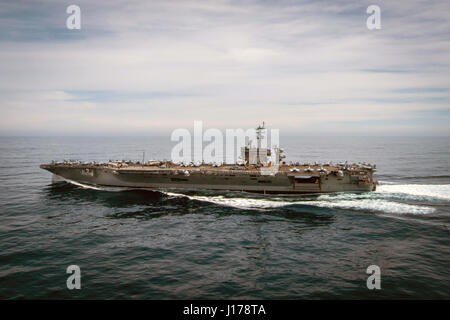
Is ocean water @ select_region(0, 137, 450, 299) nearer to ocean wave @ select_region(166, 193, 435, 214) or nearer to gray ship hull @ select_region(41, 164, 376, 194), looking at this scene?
ocean wave @ select_region(166, 193, 435, 214)

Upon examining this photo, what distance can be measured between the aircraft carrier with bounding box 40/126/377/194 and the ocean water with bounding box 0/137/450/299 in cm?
210

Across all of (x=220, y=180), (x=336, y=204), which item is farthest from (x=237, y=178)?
(x=336, y=204)

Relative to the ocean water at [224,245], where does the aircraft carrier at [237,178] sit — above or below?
above

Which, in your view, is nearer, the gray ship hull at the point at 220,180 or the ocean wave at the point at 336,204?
the ocean wave at the point at 336,204

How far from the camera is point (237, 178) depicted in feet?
132

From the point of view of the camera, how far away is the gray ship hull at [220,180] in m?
39.2

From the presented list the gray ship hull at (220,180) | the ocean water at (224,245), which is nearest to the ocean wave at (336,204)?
the ocean water at (224,245)

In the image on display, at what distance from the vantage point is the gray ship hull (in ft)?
129

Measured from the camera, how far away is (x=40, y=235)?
943 inches

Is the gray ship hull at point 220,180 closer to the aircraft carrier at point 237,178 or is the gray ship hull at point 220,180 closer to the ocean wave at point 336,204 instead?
the aircraft carrier at point 237,178

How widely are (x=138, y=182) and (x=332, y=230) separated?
28.2 meters

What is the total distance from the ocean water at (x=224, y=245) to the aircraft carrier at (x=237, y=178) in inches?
82.5
